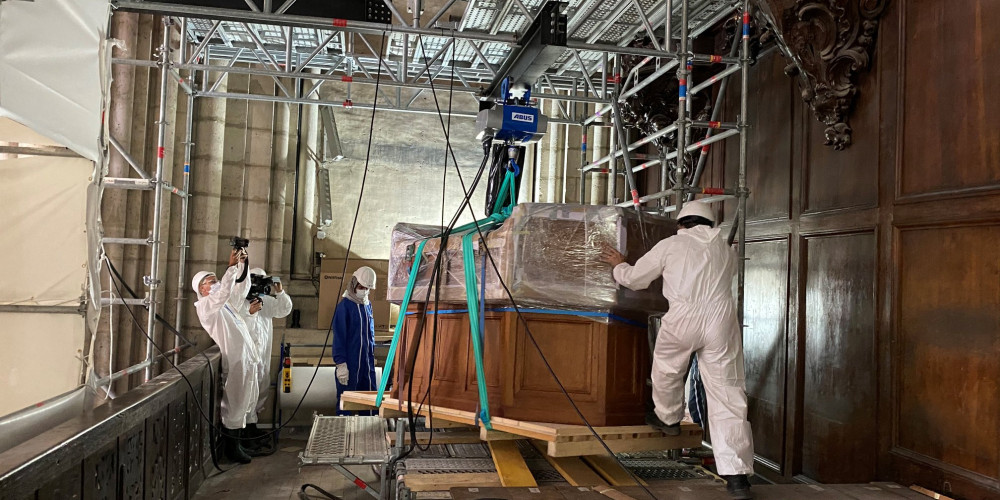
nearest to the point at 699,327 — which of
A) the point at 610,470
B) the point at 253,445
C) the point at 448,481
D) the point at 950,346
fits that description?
the point at 610,470

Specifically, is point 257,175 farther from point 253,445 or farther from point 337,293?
point 253,445

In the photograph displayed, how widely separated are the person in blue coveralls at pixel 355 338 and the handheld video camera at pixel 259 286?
83 centimetres

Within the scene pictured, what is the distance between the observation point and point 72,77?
3.56m

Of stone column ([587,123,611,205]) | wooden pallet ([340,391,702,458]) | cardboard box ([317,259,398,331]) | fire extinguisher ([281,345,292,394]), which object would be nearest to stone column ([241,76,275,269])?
cardboard box ([317,259,398,331])

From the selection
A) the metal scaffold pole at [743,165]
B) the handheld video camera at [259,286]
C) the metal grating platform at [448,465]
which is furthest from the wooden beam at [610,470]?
the handheld video camera at [259,286]

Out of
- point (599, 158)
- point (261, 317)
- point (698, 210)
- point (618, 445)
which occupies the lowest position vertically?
point (618, 445)

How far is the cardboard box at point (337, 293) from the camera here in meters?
10.6

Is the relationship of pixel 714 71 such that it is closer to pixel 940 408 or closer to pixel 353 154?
pixel 940 408

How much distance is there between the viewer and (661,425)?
4785 millimetres

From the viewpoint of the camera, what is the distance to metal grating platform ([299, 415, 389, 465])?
5.43 m

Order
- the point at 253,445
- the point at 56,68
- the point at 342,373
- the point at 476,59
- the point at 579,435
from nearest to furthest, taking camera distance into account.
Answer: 1. the point at 56,68
2. the point at 579,435
3. the point at 342,373
4. the point at 253,445
5. the point at 476,59

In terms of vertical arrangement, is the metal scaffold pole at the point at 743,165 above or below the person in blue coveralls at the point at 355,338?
above

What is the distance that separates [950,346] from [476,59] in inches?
279

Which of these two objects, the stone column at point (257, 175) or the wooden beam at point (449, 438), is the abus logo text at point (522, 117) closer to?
the wooden beam at point (449, 438)
